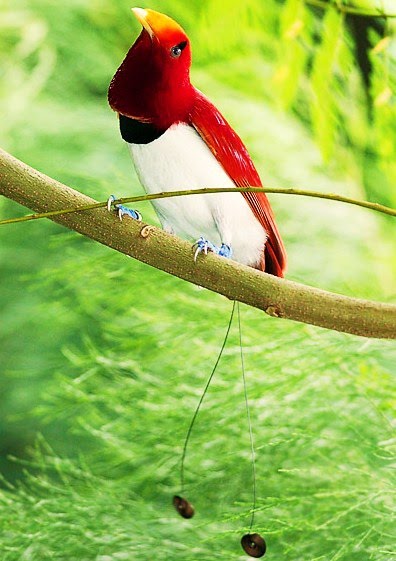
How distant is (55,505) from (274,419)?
6.7 inches

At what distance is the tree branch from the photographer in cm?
35

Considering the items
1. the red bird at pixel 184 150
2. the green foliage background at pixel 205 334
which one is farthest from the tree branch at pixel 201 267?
the green foliage background at pixel 205 334

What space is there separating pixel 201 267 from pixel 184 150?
9 centimetres

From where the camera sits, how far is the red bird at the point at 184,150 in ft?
1.31

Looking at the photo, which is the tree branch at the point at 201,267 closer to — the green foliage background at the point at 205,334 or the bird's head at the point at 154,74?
the bird's head at the point at 154,74

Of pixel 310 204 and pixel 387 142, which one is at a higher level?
pixel 387 142

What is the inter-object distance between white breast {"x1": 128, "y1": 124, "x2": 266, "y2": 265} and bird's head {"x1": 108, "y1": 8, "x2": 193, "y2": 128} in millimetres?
18

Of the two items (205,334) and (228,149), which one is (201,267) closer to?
(228,149)

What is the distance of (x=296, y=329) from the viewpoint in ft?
2.15

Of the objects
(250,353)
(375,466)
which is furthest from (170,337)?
(375,466)

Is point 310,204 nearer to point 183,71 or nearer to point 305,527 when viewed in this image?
point 305,527

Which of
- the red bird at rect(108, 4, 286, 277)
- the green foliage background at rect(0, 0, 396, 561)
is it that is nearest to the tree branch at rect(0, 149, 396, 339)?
the red bird at rect(108, 4, 286, 277)

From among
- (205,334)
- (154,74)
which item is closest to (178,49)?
(154,74)

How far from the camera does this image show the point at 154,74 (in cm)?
40
